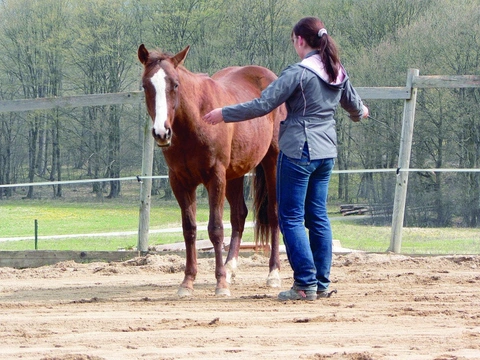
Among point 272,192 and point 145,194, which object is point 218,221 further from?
point 145,194

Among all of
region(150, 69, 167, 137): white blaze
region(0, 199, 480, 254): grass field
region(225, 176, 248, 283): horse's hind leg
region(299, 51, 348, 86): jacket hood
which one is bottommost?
region(0, 199, 480, 254): grass field

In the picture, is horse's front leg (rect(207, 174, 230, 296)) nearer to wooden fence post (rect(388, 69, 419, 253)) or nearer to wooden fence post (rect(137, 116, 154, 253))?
wooden fence post (rect(137, 116, 154, 253))

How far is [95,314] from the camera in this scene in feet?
15.7

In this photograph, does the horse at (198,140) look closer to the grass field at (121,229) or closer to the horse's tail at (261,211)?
the horse's tail at (261,211)

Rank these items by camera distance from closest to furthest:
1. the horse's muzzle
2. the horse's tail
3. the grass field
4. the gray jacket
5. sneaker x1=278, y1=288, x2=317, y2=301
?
the horse's muzzle, the gray jacket, sneaker x1=278, y1=288, x2=317, y2=301, the horse's tail, the grass field

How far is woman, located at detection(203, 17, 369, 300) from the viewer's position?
5.14 m

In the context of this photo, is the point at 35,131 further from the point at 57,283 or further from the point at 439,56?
the point at 57,283

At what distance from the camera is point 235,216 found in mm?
7285

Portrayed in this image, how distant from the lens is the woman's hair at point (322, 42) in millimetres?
5176

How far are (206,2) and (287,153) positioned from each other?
2971 centimetres

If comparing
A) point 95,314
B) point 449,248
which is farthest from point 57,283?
point 449,248

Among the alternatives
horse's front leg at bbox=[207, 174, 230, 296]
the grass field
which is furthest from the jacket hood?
the grass field

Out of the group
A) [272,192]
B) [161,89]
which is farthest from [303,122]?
[272,192]

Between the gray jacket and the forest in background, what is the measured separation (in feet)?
65.5
